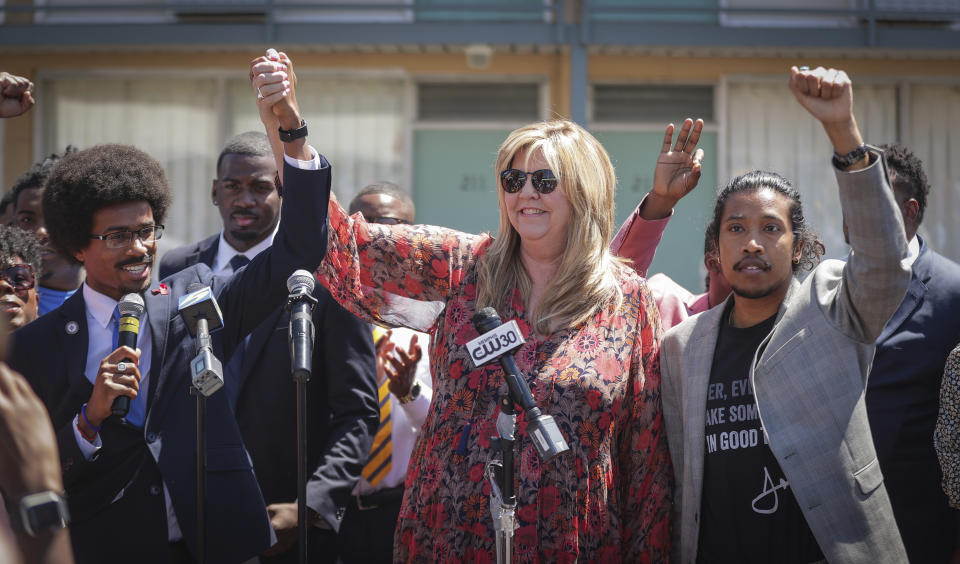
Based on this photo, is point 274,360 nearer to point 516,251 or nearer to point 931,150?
point 516,251

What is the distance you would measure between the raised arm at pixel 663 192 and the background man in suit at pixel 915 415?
953mm

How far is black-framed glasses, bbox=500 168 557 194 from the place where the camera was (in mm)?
3664

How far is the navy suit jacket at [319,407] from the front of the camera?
13.6 ft

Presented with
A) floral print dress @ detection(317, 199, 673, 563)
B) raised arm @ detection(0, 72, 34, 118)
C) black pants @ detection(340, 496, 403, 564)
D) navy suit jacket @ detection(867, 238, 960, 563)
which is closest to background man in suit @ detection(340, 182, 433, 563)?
black pants @ detection(340, 496, 403, 564)

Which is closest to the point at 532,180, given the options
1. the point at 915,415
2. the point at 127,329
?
the point at 127,329

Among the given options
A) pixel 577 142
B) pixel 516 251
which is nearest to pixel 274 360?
pixel 516 251

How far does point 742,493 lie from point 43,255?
4145mm

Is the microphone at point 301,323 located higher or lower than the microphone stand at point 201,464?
higher

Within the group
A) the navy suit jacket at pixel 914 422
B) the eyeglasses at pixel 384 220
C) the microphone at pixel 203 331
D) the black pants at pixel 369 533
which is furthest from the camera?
the eyeglasses at pixel 384 220

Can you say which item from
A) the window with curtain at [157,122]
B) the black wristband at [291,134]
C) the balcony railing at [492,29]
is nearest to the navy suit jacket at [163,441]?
the black wristband at [291,134]

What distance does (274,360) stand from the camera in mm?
4152

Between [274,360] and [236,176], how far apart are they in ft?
4.07

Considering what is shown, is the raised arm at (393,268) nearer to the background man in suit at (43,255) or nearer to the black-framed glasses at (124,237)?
the black-framed glasses at (124,237)

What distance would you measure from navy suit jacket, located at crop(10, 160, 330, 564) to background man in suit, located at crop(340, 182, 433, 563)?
126 centimetres
